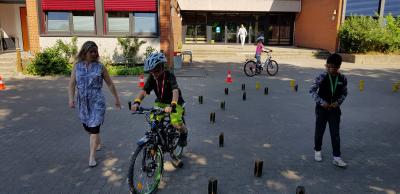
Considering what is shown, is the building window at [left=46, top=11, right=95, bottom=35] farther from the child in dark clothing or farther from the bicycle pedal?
the child in dark clothing

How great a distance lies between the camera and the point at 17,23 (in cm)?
1931

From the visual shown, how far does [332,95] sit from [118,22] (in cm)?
1284

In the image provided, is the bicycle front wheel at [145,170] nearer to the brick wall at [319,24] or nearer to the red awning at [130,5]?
the red awning at [130,5]

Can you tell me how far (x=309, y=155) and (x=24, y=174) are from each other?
4.41 metres

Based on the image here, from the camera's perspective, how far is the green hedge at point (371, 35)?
803 inches

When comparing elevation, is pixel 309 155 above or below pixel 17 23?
below

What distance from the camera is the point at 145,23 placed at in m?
15.8

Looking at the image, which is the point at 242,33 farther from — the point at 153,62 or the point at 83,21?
the point at 153,62

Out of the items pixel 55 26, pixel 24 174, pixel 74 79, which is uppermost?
pixel 55 26

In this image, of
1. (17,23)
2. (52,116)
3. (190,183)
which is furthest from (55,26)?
(190,183)

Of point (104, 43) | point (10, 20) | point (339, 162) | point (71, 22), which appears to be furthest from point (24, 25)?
point (339, 162)

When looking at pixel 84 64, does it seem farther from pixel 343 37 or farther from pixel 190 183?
pixel 343 37

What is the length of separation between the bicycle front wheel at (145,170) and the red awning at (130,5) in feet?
40.5

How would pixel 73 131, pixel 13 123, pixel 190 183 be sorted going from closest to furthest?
pixel 190 183, pixel 73 131, pixel 13 123
